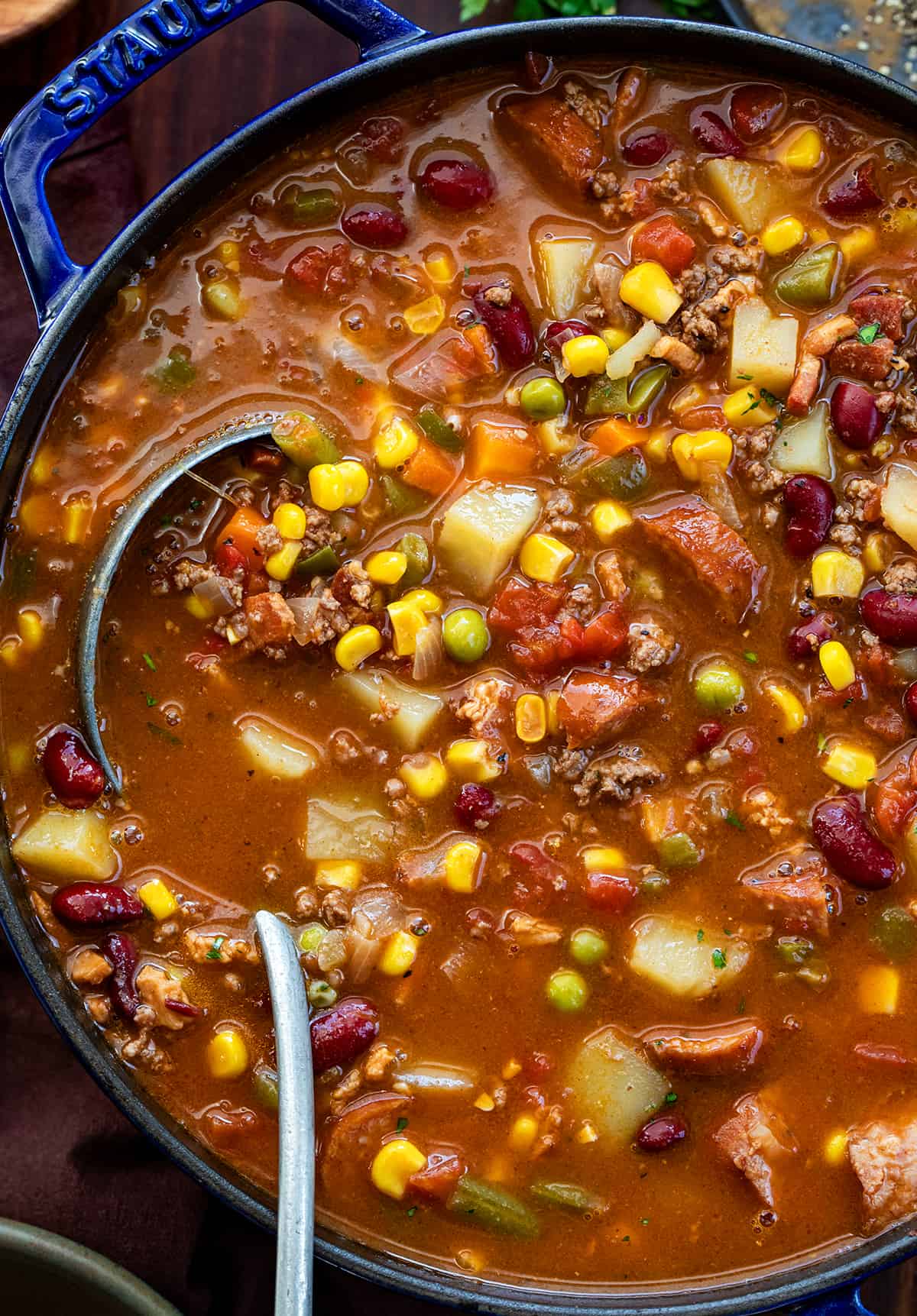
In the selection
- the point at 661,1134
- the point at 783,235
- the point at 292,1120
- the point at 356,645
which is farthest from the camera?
the point at 783,235

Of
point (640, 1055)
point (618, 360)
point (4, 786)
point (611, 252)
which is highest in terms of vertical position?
point (611, 252)

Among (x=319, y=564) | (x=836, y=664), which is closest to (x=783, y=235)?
(x=836, y=664)

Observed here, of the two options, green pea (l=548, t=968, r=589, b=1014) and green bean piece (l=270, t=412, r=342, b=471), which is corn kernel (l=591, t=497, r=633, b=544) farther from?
green pea (l=548, t=968, r=589, b=1014)

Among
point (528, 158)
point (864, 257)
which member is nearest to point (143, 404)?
point (528, 158)

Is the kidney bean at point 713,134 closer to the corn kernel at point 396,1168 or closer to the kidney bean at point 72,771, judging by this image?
the kidney bean at point 72,771

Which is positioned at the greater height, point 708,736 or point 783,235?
point 783,235

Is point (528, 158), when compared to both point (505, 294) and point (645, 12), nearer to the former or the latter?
point (505, 294)

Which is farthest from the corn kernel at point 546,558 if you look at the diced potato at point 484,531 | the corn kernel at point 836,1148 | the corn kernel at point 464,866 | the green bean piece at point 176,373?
the corn kernel at point 836,1148

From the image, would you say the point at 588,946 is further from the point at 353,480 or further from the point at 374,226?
the point at 374,226
